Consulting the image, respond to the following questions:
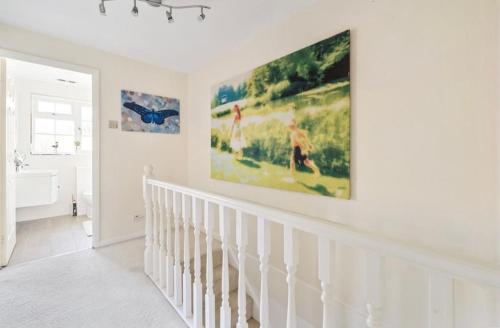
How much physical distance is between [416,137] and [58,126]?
490cm

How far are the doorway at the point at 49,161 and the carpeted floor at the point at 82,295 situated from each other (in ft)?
1.27

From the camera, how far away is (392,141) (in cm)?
134

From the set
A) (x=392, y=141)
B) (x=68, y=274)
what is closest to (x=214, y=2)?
(x=392, y=141)

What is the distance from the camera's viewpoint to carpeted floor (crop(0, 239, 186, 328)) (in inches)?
58.9

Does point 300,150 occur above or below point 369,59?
below

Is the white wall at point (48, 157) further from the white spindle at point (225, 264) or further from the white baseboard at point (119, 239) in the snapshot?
the white spindle at point (225, 264)

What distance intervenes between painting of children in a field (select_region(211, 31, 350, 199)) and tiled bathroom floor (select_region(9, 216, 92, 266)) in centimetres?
200

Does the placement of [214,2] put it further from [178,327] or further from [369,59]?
[178,327]

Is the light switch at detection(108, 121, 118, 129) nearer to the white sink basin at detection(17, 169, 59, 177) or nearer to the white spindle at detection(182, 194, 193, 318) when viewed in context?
the white sink basin at detection(17, 169, 59, 177)

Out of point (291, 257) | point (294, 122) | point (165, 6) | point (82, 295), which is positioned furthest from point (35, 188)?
point (291, 257)

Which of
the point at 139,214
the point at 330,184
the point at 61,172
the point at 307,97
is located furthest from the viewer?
the point at 61,172

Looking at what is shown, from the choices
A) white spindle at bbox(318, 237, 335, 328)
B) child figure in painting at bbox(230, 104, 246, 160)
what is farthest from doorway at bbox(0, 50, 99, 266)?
white spindle at bbox(318, 237, 335, 328)

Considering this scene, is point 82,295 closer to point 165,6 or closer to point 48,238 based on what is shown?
point 48,238

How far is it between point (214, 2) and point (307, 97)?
3.40 ft
